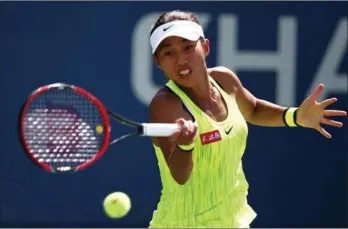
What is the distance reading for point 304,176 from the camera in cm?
697

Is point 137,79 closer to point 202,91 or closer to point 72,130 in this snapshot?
point 202,91

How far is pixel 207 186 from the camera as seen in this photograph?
423 cm

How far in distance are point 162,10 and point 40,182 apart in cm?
131

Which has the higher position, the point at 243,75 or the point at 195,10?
the point at 195,10

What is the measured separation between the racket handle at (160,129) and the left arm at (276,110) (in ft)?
2.19

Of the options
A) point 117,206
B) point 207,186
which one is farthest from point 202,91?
point 117,206

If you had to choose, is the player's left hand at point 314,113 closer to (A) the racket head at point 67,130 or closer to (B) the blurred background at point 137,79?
(A) the racket head at point 67,130

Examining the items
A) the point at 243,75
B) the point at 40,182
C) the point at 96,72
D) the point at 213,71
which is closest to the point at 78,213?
the point at 40,182

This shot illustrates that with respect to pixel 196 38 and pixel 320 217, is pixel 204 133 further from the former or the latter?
pixel 320 217

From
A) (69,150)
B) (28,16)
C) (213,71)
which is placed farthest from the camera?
(28,16)

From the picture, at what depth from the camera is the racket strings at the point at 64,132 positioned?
4.00 metres

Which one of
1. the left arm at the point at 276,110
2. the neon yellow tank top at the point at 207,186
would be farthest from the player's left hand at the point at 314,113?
the neon yellow tank top at the point at 207,186

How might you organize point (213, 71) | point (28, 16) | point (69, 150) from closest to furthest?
point (69, 150) → point (213, 71) → point (28, 16)

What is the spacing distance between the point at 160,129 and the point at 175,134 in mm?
73
